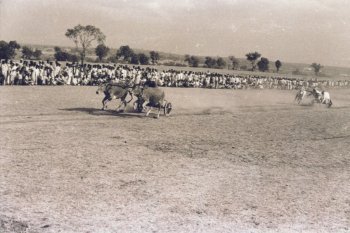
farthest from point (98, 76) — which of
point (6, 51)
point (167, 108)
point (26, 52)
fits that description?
point (26, 52)

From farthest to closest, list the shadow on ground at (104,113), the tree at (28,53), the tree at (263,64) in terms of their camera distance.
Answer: the tree at (263,64), the tree at (28,53), the shadow on ground at (104,113)

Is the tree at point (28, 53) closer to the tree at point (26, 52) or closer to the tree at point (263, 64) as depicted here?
the tree at point (26, 52)

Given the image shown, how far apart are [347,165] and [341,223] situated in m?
4.93

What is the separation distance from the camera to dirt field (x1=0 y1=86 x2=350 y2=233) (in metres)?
6.95

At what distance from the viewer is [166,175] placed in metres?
9.55

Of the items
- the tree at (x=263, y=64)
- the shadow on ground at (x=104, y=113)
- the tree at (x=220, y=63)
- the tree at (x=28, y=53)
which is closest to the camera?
the shadow on ground at (x=104, y=113)

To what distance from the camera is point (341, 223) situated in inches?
282

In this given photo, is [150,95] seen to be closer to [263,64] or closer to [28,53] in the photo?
[28,53]

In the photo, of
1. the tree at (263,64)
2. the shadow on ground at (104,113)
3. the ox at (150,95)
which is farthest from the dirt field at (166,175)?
the tree at (263,64)

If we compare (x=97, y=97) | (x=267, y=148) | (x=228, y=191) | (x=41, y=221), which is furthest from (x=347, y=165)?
(x=97, y=97)

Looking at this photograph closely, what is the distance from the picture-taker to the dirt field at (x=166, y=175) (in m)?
6.95

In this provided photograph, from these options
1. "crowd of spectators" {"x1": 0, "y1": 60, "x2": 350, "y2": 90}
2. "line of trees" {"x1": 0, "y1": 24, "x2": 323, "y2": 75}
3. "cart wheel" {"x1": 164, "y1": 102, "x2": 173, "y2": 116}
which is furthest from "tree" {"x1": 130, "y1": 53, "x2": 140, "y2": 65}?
"cart wheel" {"x1": 164, "y1": 102, "x2": 173, "y2": 116}

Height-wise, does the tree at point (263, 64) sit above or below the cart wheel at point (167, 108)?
above

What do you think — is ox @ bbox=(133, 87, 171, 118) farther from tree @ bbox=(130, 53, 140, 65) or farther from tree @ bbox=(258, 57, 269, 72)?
tree @ bbox=(258, 57, 269, 72)
